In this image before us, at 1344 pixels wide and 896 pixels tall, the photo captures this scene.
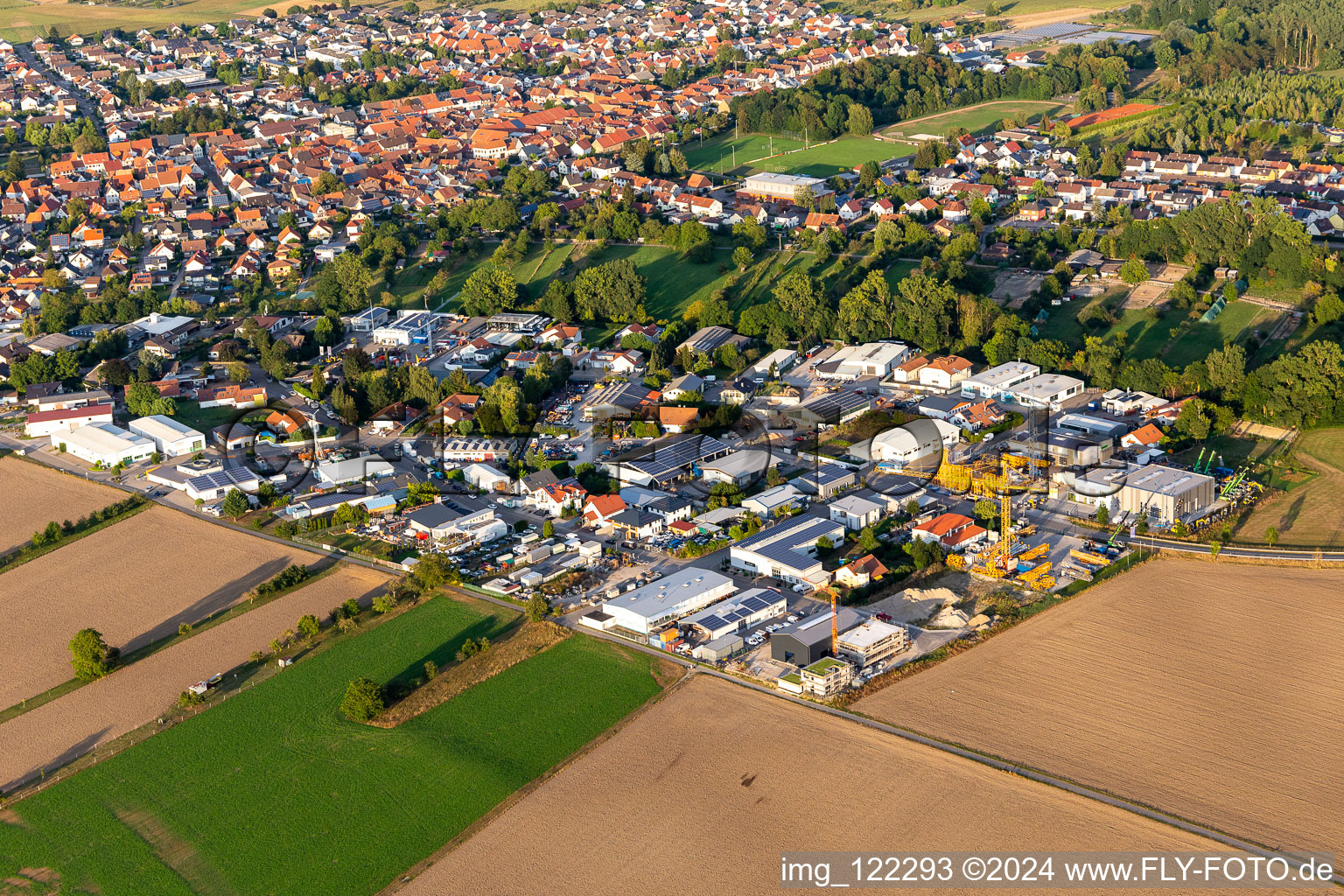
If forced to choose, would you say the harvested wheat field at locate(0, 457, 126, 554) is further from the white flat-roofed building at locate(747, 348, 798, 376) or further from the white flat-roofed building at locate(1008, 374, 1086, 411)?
the white flat-roofed building at locate(1008, 374, 1086, 411)

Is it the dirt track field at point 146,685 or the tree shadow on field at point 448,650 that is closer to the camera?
the dirt track field at point 146,685

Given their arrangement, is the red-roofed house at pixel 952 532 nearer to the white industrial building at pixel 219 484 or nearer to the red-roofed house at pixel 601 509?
the red-roofed house at pixel 601 509

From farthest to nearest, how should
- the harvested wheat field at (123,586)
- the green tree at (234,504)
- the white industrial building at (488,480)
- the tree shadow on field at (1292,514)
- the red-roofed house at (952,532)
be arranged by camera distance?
1. the white industrial building at (488,480)
2. the green tree at (234,504)
3. the tree shadow on field at (1292,514)
4. the red-roofed house at (952,532)
5. the harvested wheat field at (123,586)

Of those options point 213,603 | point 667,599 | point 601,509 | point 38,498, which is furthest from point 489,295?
point 667,599

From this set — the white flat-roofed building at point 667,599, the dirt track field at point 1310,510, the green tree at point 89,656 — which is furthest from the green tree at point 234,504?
the dirt track field at point 1310,510

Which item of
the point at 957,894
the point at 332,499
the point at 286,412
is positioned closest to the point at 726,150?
the point at 286,412
